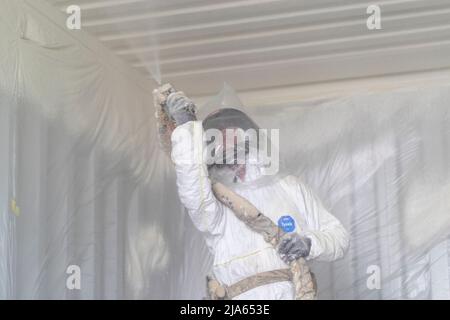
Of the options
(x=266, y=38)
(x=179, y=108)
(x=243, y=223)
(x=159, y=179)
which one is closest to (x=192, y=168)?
(x=179, y=108)

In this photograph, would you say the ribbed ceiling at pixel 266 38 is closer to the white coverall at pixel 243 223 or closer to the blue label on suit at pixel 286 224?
the white coverall at pixel 243 223

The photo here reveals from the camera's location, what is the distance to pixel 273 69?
354 cm

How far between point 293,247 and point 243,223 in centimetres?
21

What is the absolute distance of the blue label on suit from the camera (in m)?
2.63

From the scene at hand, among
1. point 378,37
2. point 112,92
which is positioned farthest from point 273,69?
point 112,92

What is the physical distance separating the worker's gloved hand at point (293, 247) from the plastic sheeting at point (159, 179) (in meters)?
0.75

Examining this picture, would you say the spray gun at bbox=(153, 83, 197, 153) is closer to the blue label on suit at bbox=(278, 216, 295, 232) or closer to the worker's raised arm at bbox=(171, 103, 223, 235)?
the worker's raised arm at bbox=(171, 103, 223, 235)

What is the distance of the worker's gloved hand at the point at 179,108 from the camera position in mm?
2537

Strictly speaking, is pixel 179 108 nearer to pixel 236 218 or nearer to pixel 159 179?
pixel 236 218

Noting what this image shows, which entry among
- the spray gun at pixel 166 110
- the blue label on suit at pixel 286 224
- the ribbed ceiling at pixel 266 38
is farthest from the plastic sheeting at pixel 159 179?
the blue label on suit at pixel 286 224

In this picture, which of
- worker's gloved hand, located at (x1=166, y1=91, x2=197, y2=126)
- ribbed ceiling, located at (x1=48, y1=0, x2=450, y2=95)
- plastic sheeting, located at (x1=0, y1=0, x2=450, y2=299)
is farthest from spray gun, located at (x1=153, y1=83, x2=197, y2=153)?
ribbed ceiling, located at (x1=48, y1=0, x2=450, y2=95)

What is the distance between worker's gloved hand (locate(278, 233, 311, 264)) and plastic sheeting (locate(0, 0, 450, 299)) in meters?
0.75
